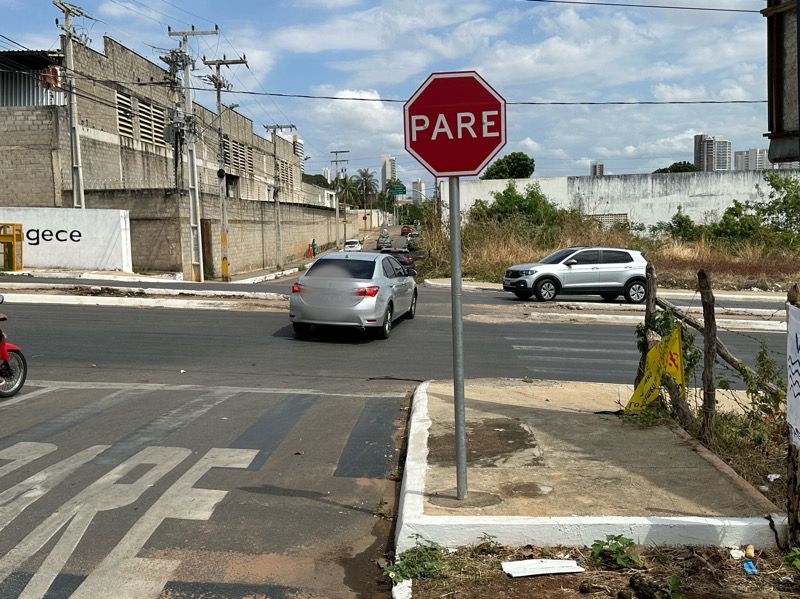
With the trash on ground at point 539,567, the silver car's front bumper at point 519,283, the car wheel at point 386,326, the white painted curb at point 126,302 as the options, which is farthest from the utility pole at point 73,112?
the trash on ground at point 539,567

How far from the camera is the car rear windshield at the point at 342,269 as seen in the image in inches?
539

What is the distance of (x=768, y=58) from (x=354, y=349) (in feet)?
30.8

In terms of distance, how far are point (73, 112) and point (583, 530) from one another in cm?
3381

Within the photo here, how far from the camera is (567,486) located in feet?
17.0

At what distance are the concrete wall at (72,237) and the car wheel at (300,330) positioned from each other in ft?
61.7

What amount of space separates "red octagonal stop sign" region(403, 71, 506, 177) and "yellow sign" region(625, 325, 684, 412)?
3143mm

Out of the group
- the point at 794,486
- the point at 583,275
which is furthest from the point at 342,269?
the point at 583,275

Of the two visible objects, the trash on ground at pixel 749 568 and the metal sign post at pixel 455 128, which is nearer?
the trash on ground at pixel 749 568

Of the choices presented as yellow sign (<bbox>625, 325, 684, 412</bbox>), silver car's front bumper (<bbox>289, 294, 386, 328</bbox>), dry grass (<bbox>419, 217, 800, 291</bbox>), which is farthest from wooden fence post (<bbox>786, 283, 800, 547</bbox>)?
dry grass (<bbox>419, 217, 800, 291</bbox>)

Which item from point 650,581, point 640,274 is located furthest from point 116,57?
point 650,581

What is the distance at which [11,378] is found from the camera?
8.98 metres

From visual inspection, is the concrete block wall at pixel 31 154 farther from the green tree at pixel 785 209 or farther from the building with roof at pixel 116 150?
the green tree at pixel 785 209

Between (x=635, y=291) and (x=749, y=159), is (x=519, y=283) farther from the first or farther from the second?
(x=749, y=159)

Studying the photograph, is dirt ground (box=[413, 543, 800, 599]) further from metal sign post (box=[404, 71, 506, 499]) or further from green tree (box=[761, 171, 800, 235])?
green tree (box=[761, 171, 800, 235])
